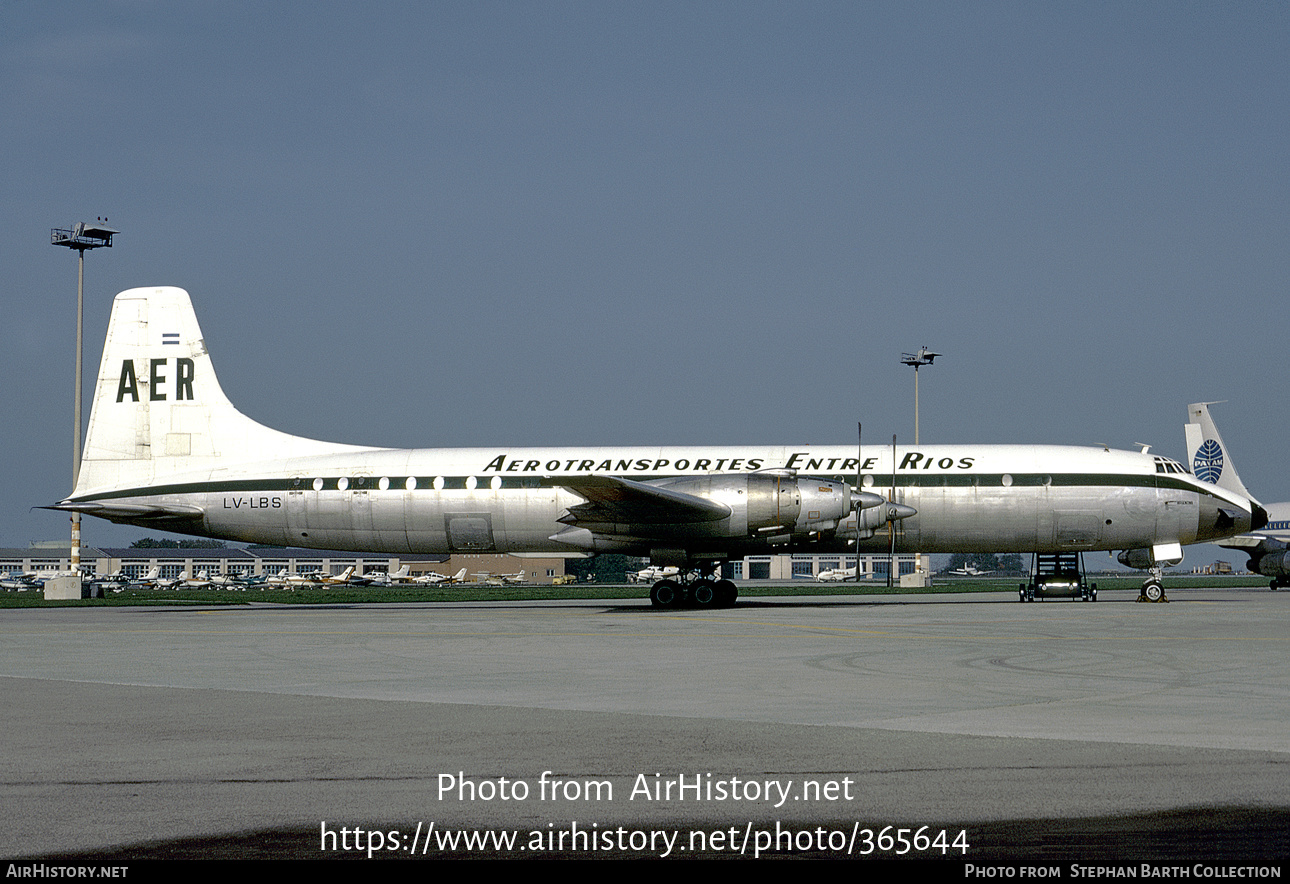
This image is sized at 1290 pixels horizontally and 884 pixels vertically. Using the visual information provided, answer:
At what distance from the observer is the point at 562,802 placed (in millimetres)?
7586

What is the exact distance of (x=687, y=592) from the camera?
34219 millimetres

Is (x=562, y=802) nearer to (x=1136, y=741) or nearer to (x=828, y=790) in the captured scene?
(x=828, y=790)

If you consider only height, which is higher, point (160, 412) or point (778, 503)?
point (160, 412)

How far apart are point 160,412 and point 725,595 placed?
58.6ft

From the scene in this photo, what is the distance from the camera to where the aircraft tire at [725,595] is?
114 feet

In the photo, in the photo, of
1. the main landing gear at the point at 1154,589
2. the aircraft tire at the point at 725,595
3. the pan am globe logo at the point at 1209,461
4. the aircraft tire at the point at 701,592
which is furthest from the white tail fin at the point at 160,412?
the pan am globe logo at the point at 1209,461

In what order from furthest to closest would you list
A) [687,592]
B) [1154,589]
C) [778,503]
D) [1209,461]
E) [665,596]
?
[1209,461] → [1154,589] → [687,592] → [665,596] → [778,503]

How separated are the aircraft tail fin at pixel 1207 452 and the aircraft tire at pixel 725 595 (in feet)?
119

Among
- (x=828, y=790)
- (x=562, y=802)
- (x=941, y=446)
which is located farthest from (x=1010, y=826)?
(x=941, y=446)

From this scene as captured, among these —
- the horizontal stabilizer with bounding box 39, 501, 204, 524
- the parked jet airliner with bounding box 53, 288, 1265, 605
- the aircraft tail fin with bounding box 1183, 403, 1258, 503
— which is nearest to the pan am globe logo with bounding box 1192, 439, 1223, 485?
the aircraft tail fin with bounding box 1183, 403, 1258, 503

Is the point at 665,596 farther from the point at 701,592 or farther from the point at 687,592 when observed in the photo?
the point at 701,592

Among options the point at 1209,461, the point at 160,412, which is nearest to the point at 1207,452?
the point at 1209,461

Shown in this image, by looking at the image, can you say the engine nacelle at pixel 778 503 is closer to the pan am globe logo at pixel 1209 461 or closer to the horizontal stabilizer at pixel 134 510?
the horizontal stabilizer at pixel 134 510

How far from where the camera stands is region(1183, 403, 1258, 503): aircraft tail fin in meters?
61.5
